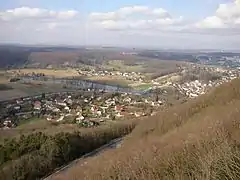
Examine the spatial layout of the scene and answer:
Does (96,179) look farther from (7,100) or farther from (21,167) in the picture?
(7,100)

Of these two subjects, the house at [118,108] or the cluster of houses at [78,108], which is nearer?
the cluster of houses at [78,108]

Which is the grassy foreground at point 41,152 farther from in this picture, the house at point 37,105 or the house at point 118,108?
the house at point 37,105

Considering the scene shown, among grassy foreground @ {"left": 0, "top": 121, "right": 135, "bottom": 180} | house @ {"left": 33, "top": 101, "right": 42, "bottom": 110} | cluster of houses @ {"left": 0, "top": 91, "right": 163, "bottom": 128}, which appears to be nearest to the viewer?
grassy foreground @ {"left": 0, "top": 121, "right": 135, "bottom": 180}

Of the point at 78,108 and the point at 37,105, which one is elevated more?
the point at 78,108

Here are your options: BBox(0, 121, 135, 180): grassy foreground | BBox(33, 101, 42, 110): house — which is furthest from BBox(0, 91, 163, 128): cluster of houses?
BBox(0, 121, 135, 180): grassy foreground

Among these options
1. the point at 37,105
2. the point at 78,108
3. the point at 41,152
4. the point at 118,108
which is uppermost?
the point at 41,152

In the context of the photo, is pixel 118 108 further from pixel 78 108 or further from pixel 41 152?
pixel 41 152

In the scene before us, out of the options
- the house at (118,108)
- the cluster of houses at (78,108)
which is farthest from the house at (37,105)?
the house at (118,108)

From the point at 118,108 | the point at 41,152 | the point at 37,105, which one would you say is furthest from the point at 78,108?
the point at 41,152

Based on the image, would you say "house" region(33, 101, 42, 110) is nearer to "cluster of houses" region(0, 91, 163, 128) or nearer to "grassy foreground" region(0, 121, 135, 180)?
"cluster of houses" region(0, 91, 163, 128)

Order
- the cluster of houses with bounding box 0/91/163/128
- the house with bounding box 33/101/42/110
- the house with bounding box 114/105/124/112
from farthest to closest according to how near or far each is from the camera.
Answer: the house with bounding box 33/101/42/110, the house with bounding box 114/105/124/112, the cluster of houses with bounding box 0/91/163/128
